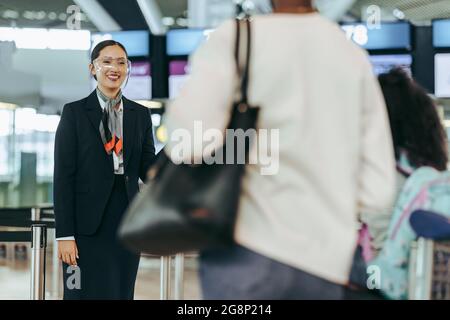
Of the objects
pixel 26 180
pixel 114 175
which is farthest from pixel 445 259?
pixel 26 180

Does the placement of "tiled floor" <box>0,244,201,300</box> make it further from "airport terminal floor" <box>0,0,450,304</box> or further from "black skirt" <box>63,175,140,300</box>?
"airport terminal floor" <box>0,0,450,304</box>

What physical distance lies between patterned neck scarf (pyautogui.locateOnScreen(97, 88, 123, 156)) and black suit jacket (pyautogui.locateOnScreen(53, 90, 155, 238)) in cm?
2

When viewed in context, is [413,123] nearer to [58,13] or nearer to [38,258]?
[38,258]

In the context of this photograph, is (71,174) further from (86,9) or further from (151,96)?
(86,9)

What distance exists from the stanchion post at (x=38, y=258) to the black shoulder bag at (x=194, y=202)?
2004 mm

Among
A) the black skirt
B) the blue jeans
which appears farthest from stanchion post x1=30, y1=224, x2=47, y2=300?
the blue jeans

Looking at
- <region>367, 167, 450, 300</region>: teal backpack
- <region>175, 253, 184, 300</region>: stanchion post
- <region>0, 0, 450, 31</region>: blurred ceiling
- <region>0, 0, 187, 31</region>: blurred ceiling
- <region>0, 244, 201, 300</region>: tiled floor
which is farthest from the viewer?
<region>0, 0, 187, 31</region>: blurred ceiling

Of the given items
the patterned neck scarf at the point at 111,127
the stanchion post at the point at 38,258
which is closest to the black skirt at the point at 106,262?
the patterned neck scarf at the point at 111,127

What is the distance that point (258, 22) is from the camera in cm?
127

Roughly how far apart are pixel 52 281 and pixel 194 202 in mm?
6003

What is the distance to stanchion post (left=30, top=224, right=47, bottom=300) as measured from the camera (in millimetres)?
3154

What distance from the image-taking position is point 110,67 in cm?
263

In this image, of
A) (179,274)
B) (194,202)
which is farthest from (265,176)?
(179,274)

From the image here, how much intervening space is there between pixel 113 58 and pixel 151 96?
20.9ft
